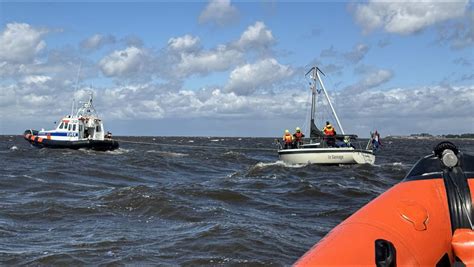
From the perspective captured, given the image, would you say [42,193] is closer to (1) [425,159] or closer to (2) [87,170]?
(2) [87,170]

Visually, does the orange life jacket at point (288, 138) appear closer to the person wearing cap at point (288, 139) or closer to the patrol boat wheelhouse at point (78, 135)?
the person wearing cap at point (288, 139)

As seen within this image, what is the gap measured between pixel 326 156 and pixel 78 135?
18.4 metres

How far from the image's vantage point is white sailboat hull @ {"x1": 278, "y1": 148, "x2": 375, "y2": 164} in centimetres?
2397

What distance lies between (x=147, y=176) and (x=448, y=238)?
54.1 ft

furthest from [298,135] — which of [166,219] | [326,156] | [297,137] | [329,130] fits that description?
[166,219]

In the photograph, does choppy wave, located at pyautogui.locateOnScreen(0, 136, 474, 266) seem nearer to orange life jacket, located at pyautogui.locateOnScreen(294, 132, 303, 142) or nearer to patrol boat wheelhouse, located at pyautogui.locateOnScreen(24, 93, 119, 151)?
orange life jacket, located at pyautogui.locateOnScreen(294, 132, 303, 142)

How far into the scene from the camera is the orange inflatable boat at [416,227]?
3564 mm

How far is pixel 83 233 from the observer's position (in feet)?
27.3

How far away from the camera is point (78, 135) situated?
1378 inches

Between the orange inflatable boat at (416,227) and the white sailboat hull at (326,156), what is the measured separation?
19128 mm

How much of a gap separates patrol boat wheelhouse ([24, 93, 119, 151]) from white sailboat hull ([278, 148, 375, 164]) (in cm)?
1545

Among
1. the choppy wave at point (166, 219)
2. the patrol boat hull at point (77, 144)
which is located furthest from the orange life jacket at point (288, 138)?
the patrol boat hull at point (77, 144)

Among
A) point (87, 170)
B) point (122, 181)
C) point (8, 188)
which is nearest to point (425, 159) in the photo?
point (8, 188)

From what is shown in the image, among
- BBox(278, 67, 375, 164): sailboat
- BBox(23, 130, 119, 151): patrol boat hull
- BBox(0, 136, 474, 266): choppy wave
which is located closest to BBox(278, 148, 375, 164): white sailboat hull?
BBox(278, 67, 375, 164): sailboat
